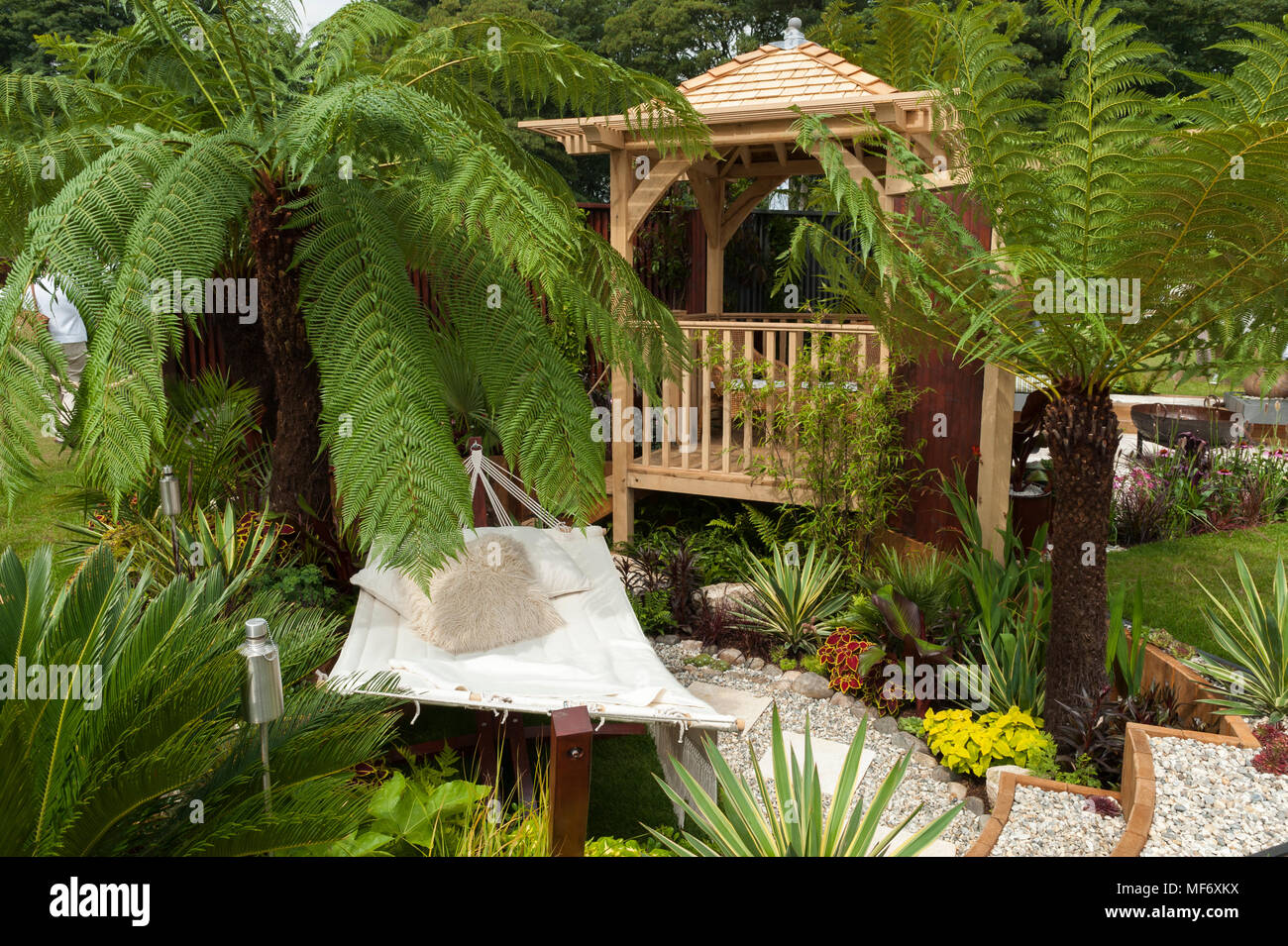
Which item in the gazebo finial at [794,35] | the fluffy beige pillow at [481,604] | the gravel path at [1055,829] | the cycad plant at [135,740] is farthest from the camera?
the gazebo finial at [794,35]

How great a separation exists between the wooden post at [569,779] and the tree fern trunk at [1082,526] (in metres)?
2.11

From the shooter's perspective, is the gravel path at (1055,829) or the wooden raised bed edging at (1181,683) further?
the wooden raised bed edging at (1181,683)

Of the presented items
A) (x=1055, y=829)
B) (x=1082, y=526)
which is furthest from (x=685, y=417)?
(x=1055, y=829)

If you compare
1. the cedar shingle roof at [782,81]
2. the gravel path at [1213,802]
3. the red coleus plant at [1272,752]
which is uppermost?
the cedar shingle roof at [782,81]

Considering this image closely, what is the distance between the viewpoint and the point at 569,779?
1.87 metres

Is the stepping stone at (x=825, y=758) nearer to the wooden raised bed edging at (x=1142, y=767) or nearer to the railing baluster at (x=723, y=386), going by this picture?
the wooden raised bed edging at (x=1142, y=767)

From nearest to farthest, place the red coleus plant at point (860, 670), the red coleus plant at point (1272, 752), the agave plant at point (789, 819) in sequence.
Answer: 1. the agave plant at point (789, 819)
2. the red coleus plant at point (1272, 752)
3. the red coleus plant at point (860, 670)

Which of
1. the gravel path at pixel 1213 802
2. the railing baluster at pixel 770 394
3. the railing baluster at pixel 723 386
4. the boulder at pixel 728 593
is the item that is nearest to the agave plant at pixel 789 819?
the gravel path at pixel 1213 802

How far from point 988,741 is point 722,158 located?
12.1 ft

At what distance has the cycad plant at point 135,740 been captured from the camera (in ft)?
5.06
